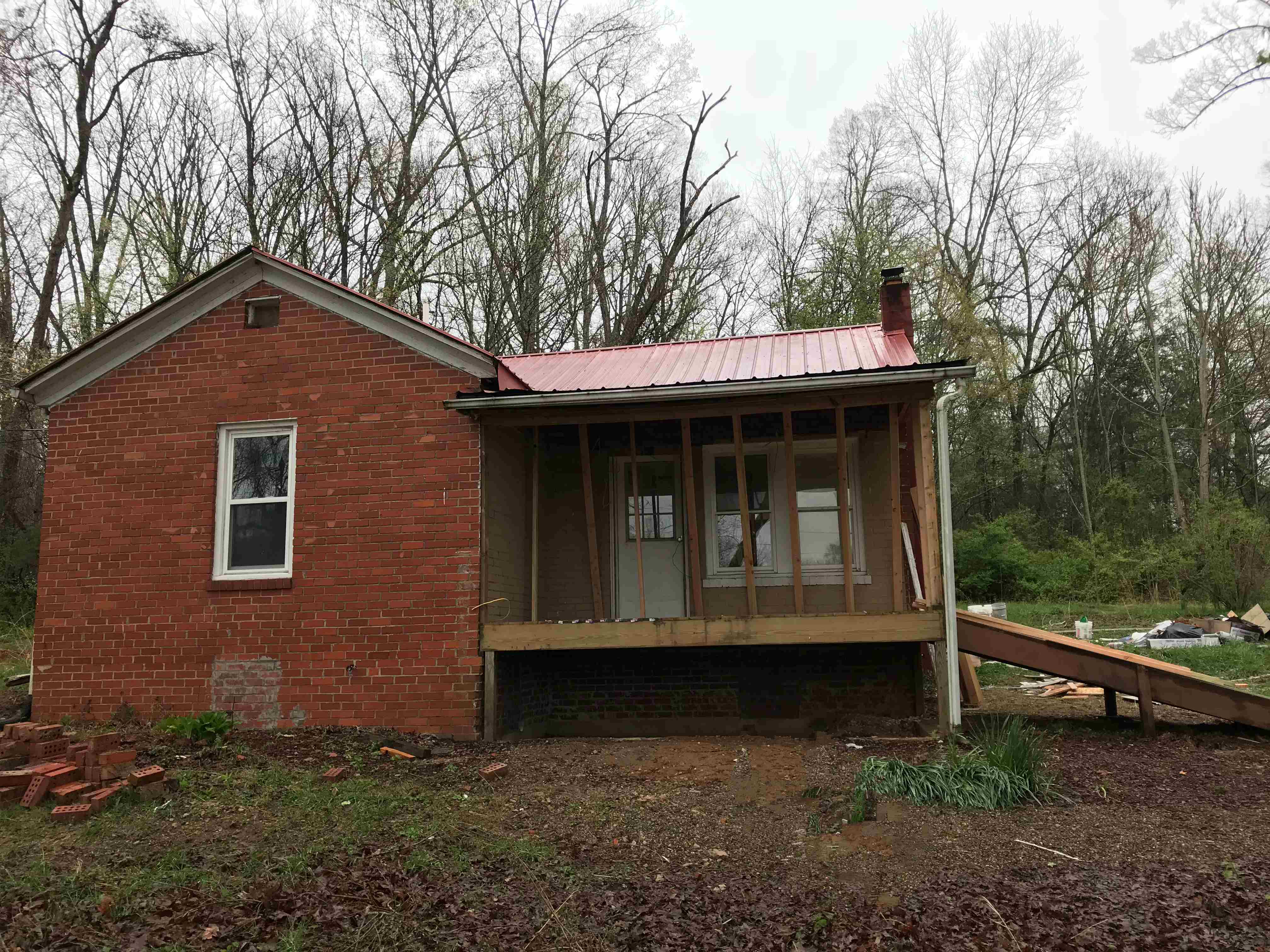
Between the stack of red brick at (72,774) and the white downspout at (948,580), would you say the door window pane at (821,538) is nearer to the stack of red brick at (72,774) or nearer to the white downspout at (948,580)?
the white downspout at (948,580)

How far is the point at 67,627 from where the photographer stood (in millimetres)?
9234

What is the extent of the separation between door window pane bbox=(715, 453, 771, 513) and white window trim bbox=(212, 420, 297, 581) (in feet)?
14.2

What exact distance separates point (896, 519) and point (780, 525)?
1595mm

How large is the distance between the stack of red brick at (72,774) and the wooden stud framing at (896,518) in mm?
6087

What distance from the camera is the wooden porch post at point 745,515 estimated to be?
8.55 meters

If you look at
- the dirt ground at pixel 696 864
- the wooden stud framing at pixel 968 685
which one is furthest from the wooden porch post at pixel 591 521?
the wooden stud framing at pixel 968 685

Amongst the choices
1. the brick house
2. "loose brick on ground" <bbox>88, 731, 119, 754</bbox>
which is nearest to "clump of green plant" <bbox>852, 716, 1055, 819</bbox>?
the brick house

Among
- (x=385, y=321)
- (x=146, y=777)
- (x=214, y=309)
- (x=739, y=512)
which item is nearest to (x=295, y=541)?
(x=385, y=321)

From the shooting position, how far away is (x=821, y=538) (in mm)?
9828

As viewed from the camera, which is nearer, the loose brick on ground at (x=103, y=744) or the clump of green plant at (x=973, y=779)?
the clump of green plant at (x=973, y=779)

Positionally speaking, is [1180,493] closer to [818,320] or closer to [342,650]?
[818,320]

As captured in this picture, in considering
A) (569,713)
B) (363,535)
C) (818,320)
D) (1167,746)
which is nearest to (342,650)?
(363,535)

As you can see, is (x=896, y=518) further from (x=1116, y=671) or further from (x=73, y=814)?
(x=73, y=814)

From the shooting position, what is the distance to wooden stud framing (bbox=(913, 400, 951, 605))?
824 centimetres
